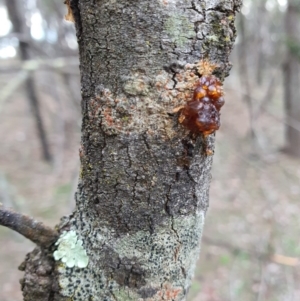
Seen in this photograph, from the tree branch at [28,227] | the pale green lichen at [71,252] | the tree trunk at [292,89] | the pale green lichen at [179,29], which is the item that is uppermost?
the pale green lichen at [179,29]

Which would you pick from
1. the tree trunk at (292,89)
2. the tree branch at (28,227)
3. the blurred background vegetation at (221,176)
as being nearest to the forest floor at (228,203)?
the blurred background vegetation at (221,176)

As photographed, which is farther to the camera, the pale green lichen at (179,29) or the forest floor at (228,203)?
the forest floor at (228,203)

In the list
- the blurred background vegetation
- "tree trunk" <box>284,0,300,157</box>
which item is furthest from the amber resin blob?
"tree trunk" <box>284,0,300,157</box>

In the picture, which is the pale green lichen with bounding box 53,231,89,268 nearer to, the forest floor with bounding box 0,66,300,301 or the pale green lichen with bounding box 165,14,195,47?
the pale green lichen with bounding box 165,14,195,47

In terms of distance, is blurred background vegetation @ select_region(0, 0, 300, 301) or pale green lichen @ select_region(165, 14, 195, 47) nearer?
pale green lichen @ select_region(165, 14, 195, 47)

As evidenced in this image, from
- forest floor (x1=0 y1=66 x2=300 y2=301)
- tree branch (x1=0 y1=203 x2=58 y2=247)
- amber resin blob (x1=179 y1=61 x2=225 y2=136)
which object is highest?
amber resin blob (x1=179 y1=61 x2=225 y2=136)

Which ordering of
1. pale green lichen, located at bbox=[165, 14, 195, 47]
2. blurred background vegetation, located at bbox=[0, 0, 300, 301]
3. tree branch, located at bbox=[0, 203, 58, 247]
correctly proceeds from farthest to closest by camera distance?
1. blurred background vegetation, located at bbox=[0, 0, 300, 301]
2. tree branch, located at bbox=[0, 203, 58, 247]
3. pale green lichen, located at bbox=[165, 14, 195, 47]

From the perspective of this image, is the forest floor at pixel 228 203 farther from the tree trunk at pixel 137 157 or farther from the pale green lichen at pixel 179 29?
the pale green lichen at pixel 179 29
